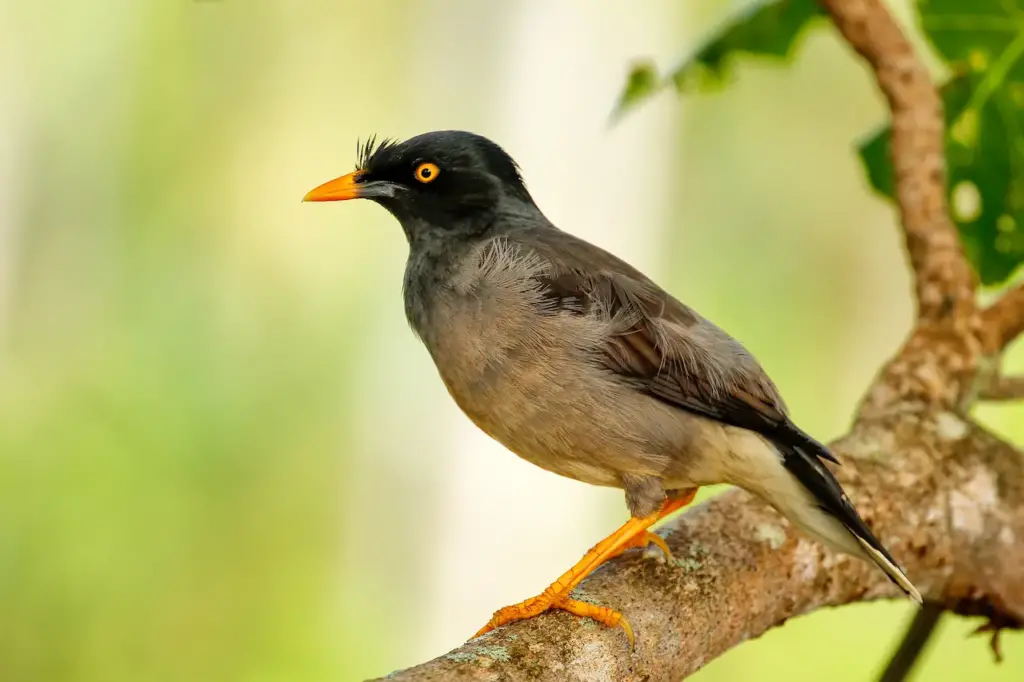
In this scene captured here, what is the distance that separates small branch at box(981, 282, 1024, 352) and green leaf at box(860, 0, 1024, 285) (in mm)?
353

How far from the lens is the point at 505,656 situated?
212 centimetres

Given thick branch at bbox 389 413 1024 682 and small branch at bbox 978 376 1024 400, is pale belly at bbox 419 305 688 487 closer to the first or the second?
thick branch at bbox 389 413 1024 682

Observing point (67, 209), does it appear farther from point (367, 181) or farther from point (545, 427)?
point (545, 427)

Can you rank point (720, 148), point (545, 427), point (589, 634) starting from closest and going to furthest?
1. point (589, 634)
2. point (545, 427)
3. point (720, 148)

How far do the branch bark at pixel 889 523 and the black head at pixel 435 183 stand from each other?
3.42 ft

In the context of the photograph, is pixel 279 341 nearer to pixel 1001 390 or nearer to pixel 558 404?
pixel 1001 390

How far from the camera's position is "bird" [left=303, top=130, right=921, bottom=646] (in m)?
2.71

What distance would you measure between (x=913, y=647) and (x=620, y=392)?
133cm

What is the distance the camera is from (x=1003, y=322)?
3686mm

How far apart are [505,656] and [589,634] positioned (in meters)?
0.23

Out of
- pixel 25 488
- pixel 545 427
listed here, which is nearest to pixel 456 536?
pixel 25 488

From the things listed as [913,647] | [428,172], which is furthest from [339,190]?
[913,647]

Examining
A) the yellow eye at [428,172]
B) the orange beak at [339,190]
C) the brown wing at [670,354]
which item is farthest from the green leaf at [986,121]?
the orange beak at [339,190]

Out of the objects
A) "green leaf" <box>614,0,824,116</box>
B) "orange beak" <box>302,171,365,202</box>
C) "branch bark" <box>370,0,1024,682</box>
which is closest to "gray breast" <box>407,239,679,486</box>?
"branch bark" <box>370,0,1024,682</box>
